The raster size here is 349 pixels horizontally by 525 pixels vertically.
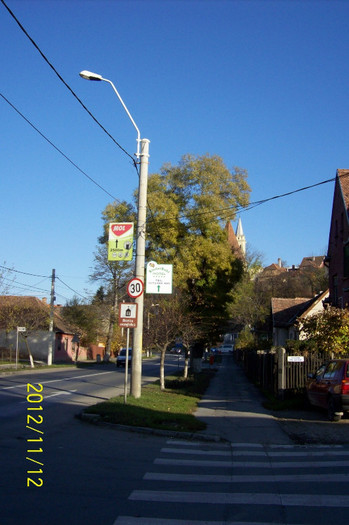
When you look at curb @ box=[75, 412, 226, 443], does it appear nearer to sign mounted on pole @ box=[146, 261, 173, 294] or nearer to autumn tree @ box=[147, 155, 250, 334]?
sign mounted on pole @ box=[146, 261, 173, 294]

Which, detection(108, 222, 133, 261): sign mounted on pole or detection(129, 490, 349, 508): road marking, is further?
detection(108, 222, 133, 261): sign mounted on pole

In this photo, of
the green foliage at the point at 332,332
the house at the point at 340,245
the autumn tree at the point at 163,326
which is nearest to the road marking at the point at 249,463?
the green foliage at the point at 332,332

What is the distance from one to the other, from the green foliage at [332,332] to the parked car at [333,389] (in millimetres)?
2914

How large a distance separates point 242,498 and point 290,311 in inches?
1256

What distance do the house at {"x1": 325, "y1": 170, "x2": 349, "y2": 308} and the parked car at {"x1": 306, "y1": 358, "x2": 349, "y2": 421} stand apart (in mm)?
10468

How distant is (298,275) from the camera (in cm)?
7100

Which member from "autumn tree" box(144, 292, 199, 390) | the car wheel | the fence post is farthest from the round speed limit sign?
"autumn tree" box(144, 292, 199, 390)

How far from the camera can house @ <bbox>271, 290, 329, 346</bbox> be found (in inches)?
1334

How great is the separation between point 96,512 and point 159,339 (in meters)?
15.2

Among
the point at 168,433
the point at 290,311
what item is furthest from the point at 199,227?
the point at 168,433

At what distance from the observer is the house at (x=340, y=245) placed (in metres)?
24.8

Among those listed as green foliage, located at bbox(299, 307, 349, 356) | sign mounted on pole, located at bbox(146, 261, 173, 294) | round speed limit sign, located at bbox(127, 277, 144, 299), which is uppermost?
sign mounted on pole, located at bbox(146, 261, 173, 294)

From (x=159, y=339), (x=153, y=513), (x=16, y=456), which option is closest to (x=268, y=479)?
(x=153, y=513)

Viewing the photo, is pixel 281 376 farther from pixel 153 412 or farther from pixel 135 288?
pixel 135 288
